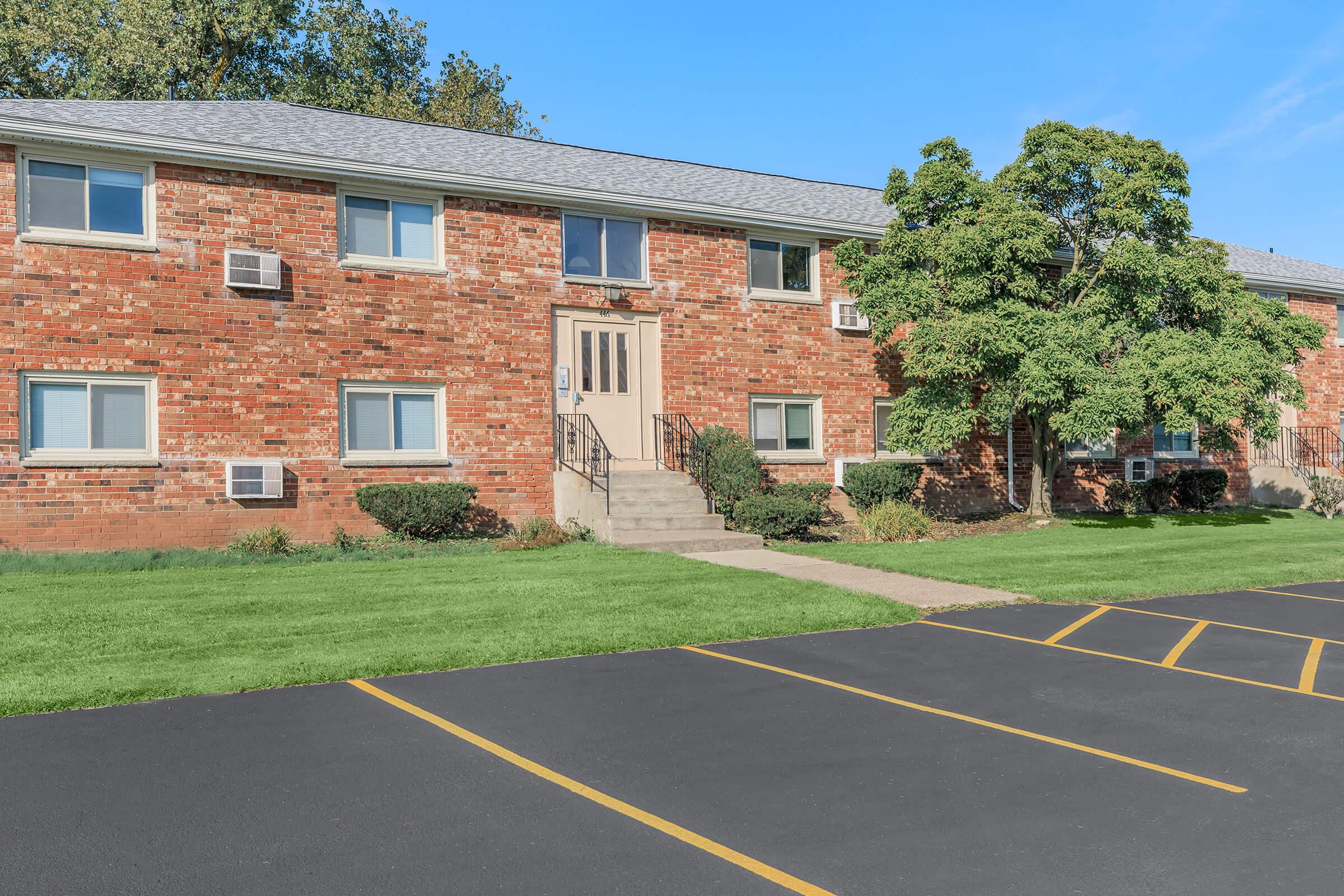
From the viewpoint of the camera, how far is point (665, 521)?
16125 millimetres

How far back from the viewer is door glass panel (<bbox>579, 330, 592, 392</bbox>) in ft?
59.6

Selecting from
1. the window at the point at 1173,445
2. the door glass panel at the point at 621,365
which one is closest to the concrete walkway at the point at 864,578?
the door glass panel at the point at 621,365

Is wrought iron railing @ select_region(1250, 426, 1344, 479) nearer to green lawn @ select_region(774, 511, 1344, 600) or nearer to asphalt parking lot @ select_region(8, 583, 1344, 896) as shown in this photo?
green lawn @ select_region(774, 511, 1344, 600)

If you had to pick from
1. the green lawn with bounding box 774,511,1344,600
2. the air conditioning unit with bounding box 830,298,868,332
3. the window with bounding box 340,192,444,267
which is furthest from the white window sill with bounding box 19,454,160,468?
the air conditioning unit with bounding box 830,298,868,332

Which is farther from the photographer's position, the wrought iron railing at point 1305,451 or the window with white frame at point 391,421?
the wrought iron railing at point 1305,451

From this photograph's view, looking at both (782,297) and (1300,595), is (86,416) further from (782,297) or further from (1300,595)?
(1300,595)

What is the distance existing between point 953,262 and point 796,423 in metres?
4.20

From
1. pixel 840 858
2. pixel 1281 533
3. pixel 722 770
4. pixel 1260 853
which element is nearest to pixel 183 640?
pixel 722 770

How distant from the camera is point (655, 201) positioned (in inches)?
723

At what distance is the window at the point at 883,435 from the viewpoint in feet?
68.1

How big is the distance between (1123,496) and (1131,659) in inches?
650

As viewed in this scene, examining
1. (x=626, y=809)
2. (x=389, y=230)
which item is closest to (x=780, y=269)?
(x=389, y=230)

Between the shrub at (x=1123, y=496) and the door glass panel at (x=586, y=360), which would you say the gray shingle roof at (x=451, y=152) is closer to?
the door glass panel at (x=586, y=360)

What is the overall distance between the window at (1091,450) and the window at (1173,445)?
60.2 inches
